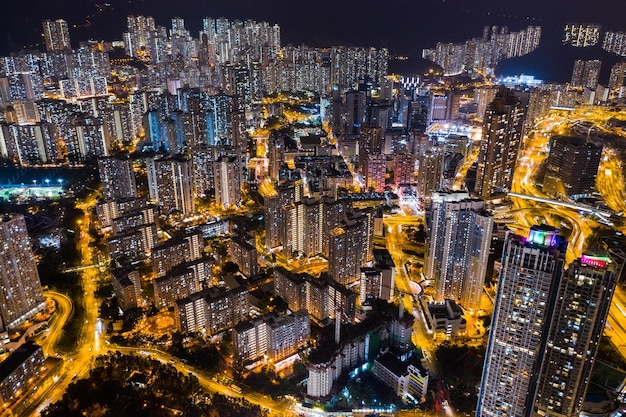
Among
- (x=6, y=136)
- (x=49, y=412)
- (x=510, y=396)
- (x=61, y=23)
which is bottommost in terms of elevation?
(x=49, y=412)

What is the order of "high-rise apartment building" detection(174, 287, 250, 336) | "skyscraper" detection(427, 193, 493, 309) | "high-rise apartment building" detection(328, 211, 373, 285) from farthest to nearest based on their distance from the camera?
"high-rise apartment building" detection(328, 211, 373, 285) < "skyscraper" detection(427, 193, 493, 309) < "high-rise apartment building" detection(174, 287, 250, 336)

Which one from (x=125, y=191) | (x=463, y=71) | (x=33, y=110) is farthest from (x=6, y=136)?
(x=463, y=71)

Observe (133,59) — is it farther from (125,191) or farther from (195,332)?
(195,332)

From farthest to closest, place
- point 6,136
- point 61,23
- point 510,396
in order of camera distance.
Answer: point 61,23 < point 6,136 < point 510,396

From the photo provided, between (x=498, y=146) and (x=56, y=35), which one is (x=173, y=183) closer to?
(x=498, y=146)

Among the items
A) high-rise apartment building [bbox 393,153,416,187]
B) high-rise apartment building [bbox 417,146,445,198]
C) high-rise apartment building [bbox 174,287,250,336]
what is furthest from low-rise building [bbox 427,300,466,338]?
high-rise apartment building [bbox 393,153,416,187]

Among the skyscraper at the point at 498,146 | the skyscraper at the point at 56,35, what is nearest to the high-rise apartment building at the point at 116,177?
the skyscraper at the point at 498,146

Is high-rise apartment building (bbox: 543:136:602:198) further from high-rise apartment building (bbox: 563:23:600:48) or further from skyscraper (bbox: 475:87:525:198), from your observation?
high-rise apartment building (bbox: 563:23:600:48)
